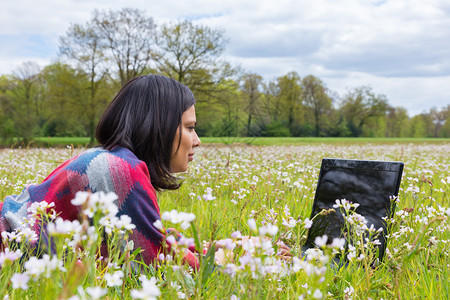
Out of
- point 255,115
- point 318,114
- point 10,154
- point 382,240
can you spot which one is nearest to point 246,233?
point 382,240

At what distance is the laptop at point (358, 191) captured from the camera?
298 centimetres

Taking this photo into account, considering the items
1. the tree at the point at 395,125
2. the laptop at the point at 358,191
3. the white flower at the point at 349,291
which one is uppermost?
the tree at the point at 395,125

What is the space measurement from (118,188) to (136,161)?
194 mm

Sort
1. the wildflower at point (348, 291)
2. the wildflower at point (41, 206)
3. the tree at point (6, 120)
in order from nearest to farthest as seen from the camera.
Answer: the wildflower at point (41, 206)
the wildflower at point (348, 291)
the tree at point (6, 120)

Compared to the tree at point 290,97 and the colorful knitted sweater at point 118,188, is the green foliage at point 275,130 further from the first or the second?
the colorful knitted sweater at point 118,188

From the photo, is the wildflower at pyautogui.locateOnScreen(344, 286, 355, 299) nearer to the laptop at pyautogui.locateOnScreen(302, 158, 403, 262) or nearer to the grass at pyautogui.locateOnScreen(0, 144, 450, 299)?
the grass at pyautogui.locateOnScreen(0, 144, 450, 299)

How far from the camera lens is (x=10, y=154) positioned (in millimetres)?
10008

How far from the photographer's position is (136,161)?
223cm

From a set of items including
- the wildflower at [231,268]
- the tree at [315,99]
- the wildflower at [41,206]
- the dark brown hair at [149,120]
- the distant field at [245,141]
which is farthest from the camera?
the tree at [315,99]

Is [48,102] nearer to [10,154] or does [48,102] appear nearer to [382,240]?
[10,154]

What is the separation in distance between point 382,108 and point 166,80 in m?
68.2

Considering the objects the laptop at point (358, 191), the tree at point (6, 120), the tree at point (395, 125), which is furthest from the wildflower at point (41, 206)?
the tree at point (395, 125)

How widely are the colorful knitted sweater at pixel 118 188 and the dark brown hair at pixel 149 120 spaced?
299mm

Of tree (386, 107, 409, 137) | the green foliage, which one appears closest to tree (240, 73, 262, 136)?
the green foliage
